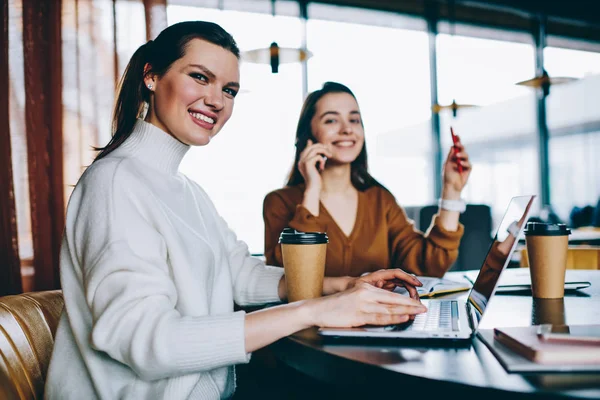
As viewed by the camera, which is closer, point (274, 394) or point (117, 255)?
point (117, 255)

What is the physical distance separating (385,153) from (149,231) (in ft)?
16.5

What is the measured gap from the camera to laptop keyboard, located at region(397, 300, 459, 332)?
792 mm

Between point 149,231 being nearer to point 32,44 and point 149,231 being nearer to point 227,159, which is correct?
point 32,44

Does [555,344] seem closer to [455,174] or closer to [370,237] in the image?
[455,174]

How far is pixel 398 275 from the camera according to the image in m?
1.06

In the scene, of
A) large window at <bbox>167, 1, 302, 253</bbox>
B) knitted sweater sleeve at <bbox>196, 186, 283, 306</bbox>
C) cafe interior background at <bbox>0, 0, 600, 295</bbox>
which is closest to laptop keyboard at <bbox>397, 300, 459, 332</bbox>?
knitted sweater sleeve at <bbox>196, 186, 283, 306</bbox>

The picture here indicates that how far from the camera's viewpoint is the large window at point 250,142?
4.77 metres

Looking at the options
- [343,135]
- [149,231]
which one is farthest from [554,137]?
[149,231]

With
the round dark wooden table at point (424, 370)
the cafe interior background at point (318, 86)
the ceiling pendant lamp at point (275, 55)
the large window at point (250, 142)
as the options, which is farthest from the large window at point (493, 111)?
the round dark wooden table at point (424, 370)

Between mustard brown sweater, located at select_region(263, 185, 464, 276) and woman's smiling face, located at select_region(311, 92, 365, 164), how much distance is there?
0.63 feet

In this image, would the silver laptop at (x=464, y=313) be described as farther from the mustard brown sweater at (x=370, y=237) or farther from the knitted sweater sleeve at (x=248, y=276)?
the mustard brown sweater at (x=370, y=237)

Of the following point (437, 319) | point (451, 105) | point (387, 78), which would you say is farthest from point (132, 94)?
point (387, 78)

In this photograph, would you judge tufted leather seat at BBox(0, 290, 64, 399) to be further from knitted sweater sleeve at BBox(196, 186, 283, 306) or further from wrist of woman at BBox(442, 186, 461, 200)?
wrist of woman at BBox(442, 186, 461, 200)

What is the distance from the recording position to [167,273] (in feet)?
2.90
